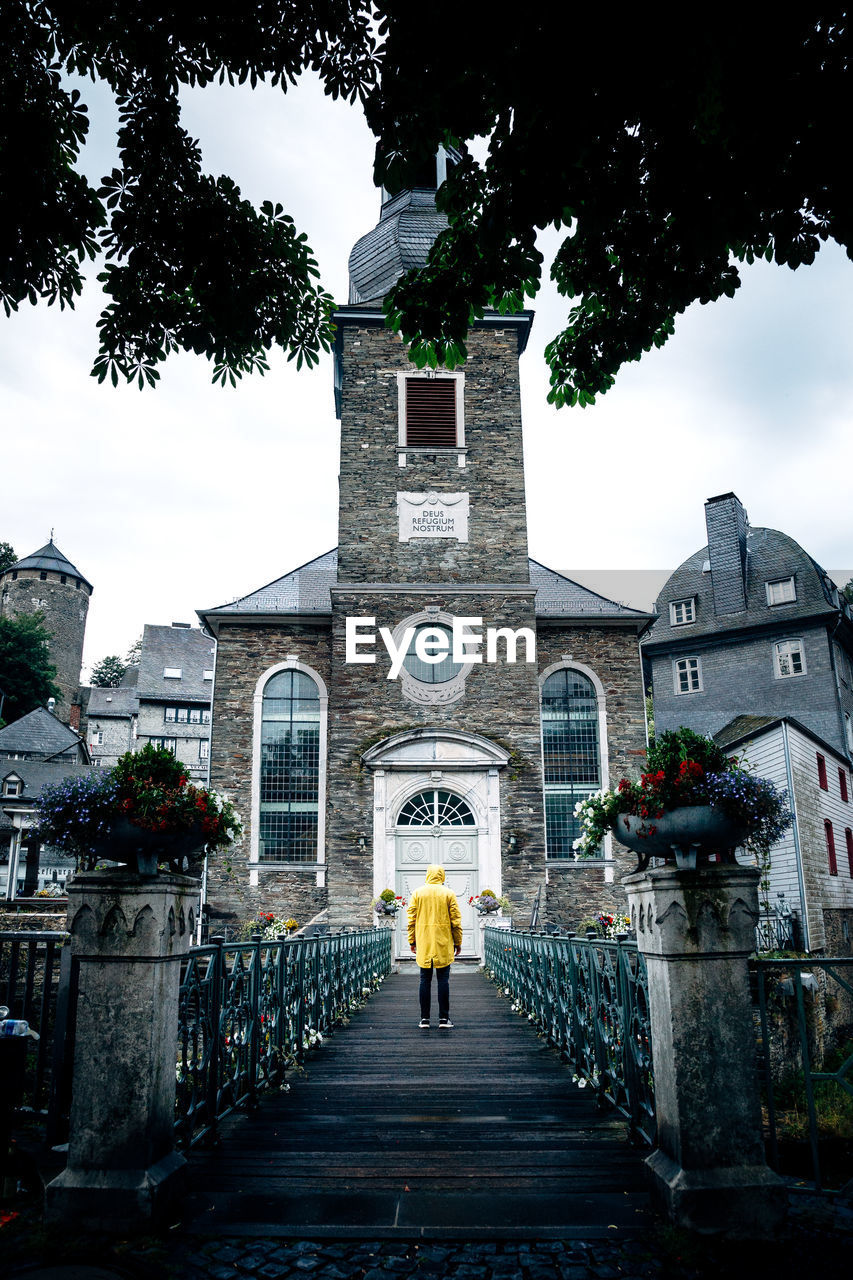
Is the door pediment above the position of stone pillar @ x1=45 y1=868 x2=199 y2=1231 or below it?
above

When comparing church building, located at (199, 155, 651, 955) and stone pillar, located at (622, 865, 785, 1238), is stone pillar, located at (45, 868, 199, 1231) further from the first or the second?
church building, located at (199, 155, 651, 955)

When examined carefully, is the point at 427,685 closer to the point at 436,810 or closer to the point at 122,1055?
the point at 436,810

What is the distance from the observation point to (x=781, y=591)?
98.9ft

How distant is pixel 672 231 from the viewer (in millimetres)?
4934

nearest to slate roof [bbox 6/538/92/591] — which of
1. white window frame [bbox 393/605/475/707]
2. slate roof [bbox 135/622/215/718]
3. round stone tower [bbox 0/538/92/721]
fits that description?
round stone tower [bbox 0/538/92/721]

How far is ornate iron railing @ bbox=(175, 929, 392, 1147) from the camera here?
4.67m

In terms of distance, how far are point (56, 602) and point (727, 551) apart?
49.2 metres

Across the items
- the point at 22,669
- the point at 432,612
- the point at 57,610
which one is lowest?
the point at 432,612

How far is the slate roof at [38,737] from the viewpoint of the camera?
43.8 metres

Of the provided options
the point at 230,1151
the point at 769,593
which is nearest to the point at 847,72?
the point at 230,1151

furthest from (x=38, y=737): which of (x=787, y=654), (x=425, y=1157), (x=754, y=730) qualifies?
(x=425, y=1157)

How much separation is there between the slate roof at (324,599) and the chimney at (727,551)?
1100 centimetres

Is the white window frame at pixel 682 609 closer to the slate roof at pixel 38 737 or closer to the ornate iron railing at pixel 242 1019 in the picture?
the ornate iron railing at pixel 242 1019

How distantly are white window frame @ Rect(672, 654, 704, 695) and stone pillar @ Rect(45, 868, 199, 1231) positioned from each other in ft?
96.1
